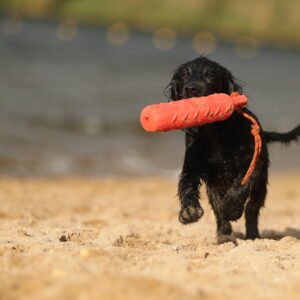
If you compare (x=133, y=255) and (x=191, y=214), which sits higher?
(x=191, y=214)

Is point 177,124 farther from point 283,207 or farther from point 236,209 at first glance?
point 283,207

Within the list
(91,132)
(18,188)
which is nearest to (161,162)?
(91,132)

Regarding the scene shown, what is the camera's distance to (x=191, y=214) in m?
4.61

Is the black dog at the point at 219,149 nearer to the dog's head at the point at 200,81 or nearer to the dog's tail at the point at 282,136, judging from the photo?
the dog's head at the point at 200,81

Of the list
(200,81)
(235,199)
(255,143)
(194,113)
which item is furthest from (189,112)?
(235,199)

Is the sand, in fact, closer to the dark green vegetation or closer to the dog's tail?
the dog's tail

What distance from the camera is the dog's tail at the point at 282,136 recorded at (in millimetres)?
6043

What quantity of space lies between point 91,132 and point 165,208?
5517 millimetres

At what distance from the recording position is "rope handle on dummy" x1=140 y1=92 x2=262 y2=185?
14.2ft

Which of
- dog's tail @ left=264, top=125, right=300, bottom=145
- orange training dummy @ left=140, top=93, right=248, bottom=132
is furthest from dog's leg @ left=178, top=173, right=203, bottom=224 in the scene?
dog's tail @ left=264, top=125, right=300, bottom=145

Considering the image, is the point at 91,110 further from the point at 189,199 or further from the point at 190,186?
the point at 189,199

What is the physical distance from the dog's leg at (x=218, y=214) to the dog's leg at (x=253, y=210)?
0.67ft

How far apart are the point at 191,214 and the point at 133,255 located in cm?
73

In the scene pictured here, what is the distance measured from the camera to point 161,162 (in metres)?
11.4
